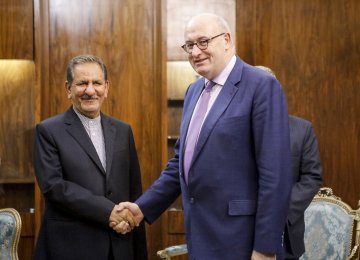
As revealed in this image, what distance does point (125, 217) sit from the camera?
8.98 ft

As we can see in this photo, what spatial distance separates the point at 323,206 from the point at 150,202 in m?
1.16

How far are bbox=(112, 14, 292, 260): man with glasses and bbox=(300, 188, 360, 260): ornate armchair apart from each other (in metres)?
1.26

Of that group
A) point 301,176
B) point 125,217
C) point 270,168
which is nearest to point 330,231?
point 301,176

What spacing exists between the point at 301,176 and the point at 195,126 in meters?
0.76

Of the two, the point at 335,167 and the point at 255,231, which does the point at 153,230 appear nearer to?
the point at 335,167

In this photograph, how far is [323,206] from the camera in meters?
3.45

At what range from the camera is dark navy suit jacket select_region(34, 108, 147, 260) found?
8.84 ft

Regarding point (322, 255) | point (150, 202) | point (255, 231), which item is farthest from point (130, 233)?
point (322, 255)

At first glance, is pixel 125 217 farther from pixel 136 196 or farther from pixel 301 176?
pixel 301 176

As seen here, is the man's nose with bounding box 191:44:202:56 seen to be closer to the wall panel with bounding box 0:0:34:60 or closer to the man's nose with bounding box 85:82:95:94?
the man's nose with bounding box 85:82:95:94

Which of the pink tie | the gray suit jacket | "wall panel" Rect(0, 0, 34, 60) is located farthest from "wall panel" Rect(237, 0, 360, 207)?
the pink tie

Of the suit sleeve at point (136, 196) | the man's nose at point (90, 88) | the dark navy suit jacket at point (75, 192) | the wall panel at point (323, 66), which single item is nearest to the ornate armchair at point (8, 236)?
the dark navy suit jacket at point (75, 192)

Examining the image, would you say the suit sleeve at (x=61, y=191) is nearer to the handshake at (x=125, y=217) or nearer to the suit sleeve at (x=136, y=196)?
the handshake at (x=125, y=217)

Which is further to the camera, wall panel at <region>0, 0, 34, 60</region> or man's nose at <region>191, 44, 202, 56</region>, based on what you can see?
wall panel at <region>0, 0, 34, 60</region>
